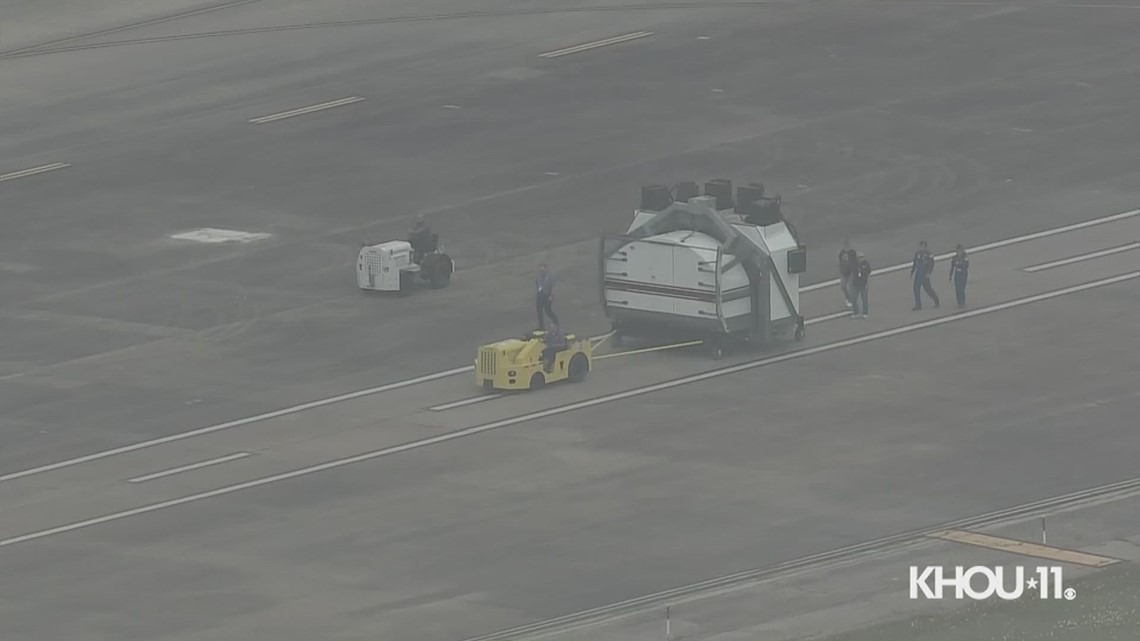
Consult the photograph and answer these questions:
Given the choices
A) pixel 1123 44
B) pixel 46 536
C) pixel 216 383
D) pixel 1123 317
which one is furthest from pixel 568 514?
pixel 1123 44

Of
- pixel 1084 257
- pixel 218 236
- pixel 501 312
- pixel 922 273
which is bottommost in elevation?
pixel 1084 257

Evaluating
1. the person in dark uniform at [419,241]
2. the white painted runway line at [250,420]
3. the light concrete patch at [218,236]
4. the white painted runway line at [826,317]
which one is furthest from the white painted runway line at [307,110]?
the white painted runway line at [826,317]

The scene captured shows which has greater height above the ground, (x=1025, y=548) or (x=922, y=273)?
(x=1025, y=548)

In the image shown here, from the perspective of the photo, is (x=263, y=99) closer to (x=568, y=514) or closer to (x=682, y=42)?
(x=682, y=42)

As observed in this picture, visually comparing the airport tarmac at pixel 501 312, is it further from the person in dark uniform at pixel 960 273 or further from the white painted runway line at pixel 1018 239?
the person in dark uniform at pixel 960 273

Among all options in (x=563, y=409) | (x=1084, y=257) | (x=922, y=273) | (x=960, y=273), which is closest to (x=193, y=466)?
(x=563, y=409)

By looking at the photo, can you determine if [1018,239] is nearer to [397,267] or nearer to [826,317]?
[826,317]
